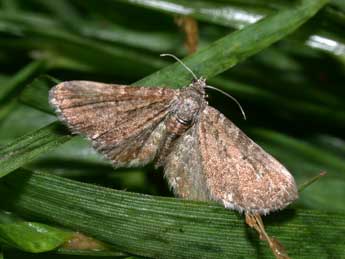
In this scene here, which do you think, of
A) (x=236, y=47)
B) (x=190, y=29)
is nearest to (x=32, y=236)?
(x=236, y=47)

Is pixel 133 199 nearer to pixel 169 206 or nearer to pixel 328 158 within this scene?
pixel 169 206

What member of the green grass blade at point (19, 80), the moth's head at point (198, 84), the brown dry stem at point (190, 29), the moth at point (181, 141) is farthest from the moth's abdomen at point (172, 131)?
the green grass blade at point (19, 80)

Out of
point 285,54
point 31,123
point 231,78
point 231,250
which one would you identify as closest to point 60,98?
point 231,250

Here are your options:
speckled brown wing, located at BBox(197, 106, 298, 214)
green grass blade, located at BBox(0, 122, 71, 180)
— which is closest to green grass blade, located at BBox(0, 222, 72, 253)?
green grass blade, located at BBox(0, 122, 71, 180)

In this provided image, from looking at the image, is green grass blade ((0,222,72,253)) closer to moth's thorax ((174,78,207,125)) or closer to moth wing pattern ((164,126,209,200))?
moth wing pattern ((164,126,209,200))

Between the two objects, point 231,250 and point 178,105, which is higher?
point 178,105

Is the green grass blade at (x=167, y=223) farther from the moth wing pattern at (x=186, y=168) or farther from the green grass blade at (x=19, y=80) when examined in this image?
the green grass blade at (x=19, y=80)

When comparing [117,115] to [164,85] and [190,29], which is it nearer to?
[164,85]
